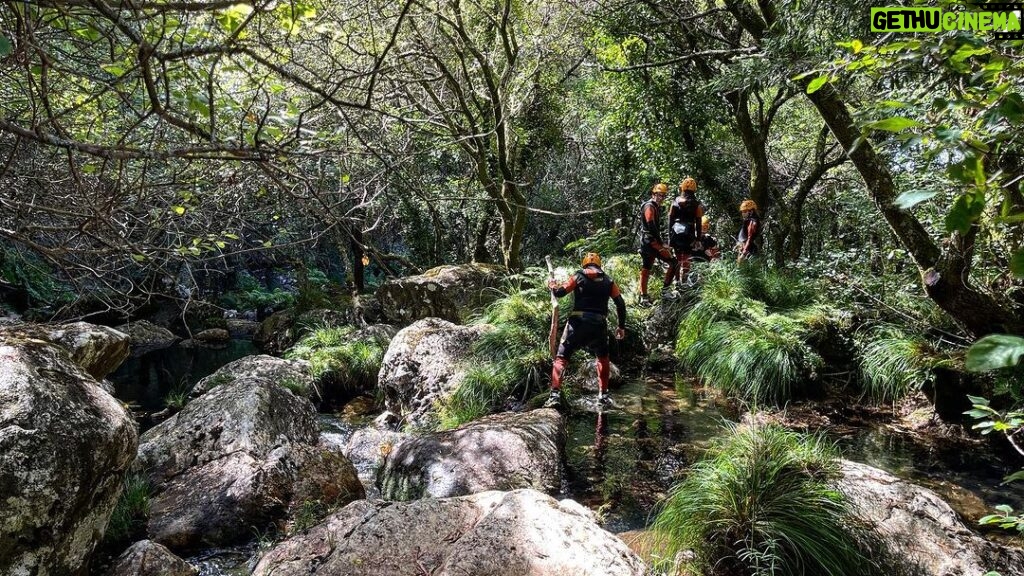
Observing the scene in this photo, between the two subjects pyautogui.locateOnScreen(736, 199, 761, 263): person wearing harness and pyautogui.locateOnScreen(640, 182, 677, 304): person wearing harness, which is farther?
pyautogui.locateOnScreen(736, 199, 761, 263): person wearing harness

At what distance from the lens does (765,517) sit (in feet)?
11.6

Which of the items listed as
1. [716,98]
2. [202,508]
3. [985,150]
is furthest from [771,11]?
[202,508]

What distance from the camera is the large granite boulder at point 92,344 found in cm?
577

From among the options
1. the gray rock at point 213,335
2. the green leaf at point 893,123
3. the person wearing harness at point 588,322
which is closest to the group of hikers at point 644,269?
the person wearing harness at point 588,322

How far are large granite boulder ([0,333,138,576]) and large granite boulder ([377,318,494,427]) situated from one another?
14.4ft

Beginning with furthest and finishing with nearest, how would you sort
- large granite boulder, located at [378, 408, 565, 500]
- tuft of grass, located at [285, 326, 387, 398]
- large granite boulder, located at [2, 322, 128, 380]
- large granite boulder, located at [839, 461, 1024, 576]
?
tuft of grass, located at [285, 326, 387, 398] → large granite boulder, located at [2, 322, 128, 380] → large granite boulder, located at [378, 408, 565, 500] → large granite boulder, located at [839, 461, 1024, 576]

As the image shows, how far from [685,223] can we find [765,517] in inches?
265

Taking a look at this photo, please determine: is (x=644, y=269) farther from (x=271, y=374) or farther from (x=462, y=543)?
(x=462, y=543)

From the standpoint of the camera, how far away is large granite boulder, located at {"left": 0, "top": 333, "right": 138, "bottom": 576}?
130 inches

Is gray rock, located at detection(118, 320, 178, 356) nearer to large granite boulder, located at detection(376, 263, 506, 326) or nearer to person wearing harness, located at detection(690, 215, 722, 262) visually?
large granite boulder, located at detection(376, 263, 506, 326)

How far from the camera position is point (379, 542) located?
3143 millimetres

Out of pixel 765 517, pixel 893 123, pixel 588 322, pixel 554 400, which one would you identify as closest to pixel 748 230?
pixel 588 322

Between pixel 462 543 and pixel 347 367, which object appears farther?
pixel 347 367

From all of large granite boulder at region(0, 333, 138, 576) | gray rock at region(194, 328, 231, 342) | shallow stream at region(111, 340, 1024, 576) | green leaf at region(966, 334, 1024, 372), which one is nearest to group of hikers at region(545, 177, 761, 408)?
shallow stream at region(111, 340, 1024, 576)
